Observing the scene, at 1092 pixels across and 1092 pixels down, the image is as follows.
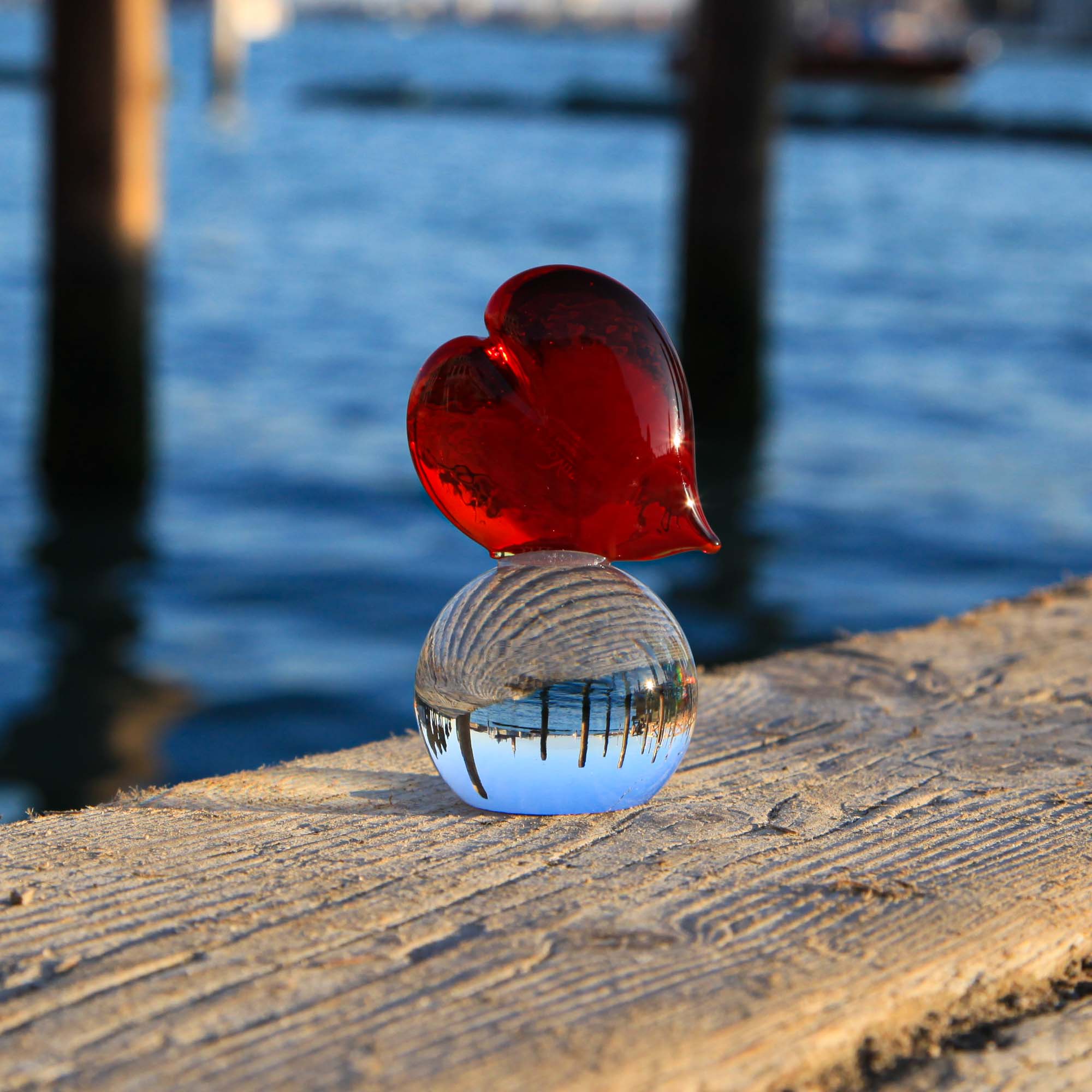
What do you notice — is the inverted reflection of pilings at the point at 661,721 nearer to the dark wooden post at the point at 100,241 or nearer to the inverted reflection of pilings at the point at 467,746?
the inverted reflection of pilings at the point at 467,746

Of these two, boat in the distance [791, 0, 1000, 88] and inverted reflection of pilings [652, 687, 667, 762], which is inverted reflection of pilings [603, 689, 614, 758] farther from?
boat in the distance [791, 0, 1000, 88]

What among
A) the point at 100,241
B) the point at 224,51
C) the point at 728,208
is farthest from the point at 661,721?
the point at 224,51

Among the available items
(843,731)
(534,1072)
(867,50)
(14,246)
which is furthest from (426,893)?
(867,50)

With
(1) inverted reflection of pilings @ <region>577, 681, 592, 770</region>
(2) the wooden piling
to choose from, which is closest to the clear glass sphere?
(1) inverted reflection of pilings @ <region>577, 681, 592, 770</region>

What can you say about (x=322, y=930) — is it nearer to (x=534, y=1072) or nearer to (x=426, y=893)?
(x=426, y=893)

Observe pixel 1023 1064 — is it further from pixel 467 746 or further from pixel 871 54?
pixel 871 54

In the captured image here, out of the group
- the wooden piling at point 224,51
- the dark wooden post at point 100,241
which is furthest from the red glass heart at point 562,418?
the wooden piling at point 224,51

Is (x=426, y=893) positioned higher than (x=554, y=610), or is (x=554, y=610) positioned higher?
(x=554, y=610)
